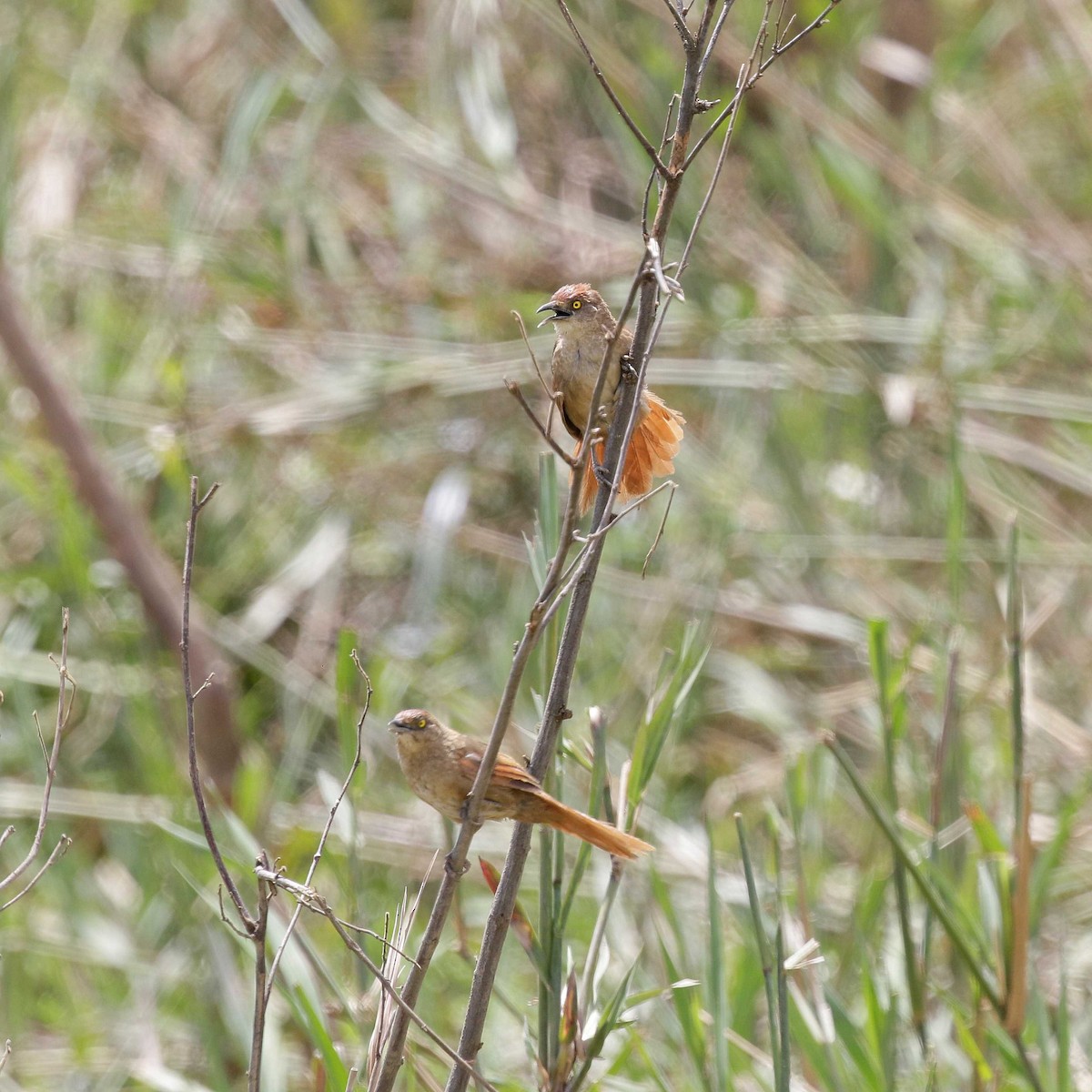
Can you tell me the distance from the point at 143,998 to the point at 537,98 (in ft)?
13.4

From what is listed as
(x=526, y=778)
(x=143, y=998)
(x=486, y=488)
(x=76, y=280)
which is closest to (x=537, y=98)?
(x=486, y=488)

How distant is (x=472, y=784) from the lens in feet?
6.63

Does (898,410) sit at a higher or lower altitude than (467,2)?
lower

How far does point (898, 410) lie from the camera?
4645 millimetres

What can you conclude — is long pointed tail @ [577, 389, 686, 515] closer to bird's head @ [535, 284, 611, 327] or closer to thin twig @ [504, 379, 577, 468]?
bird's head @ [535, 284, 611, 327]

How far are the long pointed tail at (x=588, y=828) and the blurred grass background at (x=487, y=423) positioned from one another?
1.75 meters

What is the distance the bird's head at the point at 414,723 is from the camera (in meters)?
2.19

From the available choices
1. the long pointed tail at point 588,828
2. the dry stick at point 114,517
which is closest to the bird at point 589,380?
the long pointed tail at point 588,828

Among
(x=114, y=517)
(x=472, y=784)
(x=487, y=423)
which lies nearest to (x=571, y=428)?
(x=472, y=784)

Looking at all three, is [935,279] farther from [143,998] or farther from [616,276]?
[143,998]

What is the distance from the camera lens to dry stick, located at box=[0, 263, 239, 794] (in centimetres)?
513

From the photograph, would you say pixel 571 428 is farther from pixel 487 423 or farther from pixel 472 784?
pixel 487 423

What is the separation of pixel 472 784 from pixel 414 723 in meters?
0.25

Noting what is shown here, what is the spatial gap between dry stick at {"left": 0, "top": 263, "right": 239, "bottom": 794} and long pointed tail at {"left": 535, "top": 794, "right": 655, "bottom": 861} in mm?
3425
